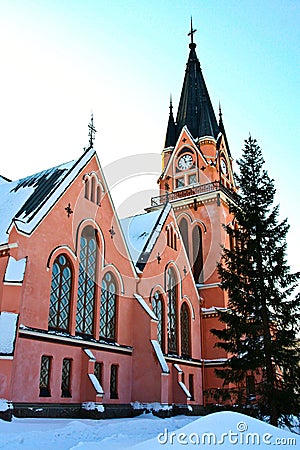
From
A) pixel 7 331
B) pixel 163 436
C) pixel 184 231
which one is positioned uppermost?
pixel 184 231

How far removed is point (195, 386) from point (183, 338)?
3.28m

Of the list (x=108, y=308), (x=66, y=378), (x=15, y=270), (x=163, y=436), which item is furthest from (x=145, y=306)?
(x=163, y=436)

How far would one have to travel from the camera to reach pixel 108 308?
950 inches

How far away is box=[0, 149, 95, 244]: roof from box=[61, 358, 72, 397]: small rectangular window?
6184 mm

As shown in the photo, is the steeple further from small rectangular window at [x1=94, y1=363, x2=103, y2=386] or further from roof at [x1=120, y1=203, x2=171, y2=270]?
small rectangular window at [x1=94, y1=363, x2=103, y2=386]

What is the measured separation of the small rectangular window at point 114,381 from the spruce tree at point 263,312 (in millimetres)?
5921

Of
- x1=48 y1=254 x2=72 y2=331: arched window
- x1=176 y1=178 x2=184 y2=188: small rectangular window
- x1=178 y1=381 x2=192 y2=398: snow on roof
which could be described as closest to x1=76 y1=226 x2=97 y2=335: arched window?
x1=48 y1=254 x2=72 y2=331: arched window

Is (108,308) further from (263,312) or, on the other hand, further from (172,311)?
(263,312)

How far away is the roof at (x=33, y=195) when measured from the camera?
66.6ft

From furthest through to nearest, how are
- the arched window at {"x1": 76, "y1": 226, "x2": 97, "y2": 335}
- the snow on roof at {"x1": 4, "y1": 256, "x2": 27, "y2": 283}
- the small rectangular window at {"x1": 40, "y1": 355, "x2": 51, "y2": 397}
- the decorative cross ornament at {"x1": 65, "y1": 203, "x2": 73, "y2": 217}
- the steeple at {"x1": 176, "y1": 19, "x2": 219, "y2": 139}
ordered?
the steeple at {"x1": 176, "y1": 19, "x2": 219, "y2": 139} < the decorative cross ornament at {"x1": 65, "y1": 203, "x2": 73, "y2": 217} < the arched window at {"x1": 76, "y1": 226, "x2": 97, "y2": 335} < the small rectangular window at {"x1": 40, "y1": 355, "x2": 51, "y2": 397} < the snow on roof at {"x1": 4, "y1": 256, "x2": 27, "y2": 283}

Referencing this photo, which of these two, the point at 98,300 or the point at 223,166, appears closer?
the point at 98,300

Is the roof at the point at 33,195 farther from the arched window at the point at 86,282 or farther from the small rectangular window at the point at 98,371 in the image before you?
the small rectangular window at the point at 98,371

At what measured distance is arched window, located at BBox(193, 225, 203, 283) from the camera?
35.5 metres

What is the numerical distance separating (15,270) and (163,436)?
32.4 ft
